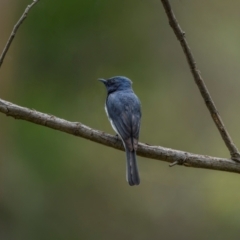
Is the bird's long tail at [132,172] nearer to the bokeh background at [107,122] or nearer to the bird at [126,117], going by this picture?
the bird at [126,117]

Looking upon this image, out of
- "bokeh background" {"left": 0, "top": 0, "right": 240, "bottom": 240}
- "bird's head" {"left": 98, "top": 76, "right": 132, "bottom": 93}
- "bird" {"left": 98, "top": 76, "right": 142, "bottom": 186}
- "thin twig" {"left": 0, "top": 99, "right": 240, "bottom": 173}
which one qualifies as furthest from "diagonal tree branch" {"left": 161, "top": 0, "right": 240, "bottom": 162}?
"bokeh background" {"left": 0, "top": 0, "right": 240, "bottom": 240}

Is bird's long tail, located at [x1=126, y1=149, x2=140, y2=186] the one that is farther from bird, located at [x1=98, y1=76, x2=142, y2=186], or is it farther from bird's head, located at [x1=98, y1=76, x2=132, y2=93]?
bird's head, located at [x1=98, y1=76, x2=132, y2=93]

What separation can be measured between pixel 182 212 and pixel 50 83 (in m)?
1.93

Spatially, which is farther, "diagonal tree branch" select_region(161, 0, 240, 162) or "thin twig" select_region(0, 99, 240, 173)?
"thin twig" select_region(0, 99, 240, 173)

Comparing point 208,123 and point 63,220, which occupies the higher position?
point 208,123

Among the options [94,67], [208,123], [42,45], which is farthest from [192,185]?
[42,45]

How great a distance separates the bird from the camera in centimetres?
286

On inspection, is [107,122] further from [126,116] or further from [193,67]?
[193,67]

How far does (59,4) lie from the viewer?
532cm

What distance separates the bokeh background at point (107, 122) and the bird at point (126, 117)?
162 cm

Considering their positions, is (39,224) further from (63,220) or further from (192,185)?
(192,185)

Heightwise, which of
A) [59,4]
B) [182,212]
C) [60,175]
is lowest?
[182,212]

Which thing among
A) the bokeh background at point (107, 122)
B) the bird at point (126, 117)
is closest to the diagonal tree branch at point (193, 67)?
the bird at point (126, 117)

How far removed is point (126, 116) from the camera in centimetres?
315
